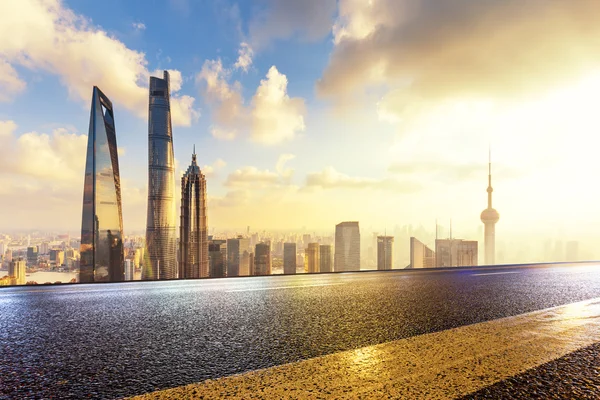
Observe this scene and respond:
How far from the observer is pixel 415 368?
100 inches

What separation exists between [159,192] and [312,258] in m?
98.7

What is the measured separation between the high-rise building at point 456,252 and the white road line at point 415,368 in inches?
2819

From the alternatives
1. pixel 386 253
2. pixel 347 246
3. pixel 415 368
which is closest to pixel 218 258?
pixel 347 246

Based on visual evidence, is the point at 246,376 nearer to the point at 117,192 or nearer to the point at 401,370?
the point at 401,370

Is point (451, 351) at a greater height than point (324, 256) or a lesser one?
greater

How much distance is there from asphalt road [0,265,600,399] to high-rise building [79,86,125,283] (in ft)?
215

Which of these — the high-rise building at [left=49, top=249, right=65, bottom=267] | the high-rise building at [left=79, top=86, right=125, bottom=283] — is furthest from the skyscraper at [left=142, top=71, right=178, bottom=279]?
the high-rise building at [left=79, top=86, right=125, bottom=283]

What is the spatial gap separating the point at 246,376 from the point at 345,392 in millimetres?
745

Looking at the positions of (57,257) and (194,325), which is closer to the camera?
(194,325)

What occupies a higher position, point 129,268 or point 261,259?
point 261,259

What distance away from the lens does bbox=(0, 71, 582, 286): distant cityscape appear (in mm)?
65125

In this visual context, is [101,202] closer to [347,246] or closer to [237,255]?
[237,255]

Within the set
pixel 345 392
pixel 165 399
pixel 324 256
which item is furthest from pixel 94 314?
pixel 324 256

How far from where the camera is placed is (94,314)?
4.58 meters
